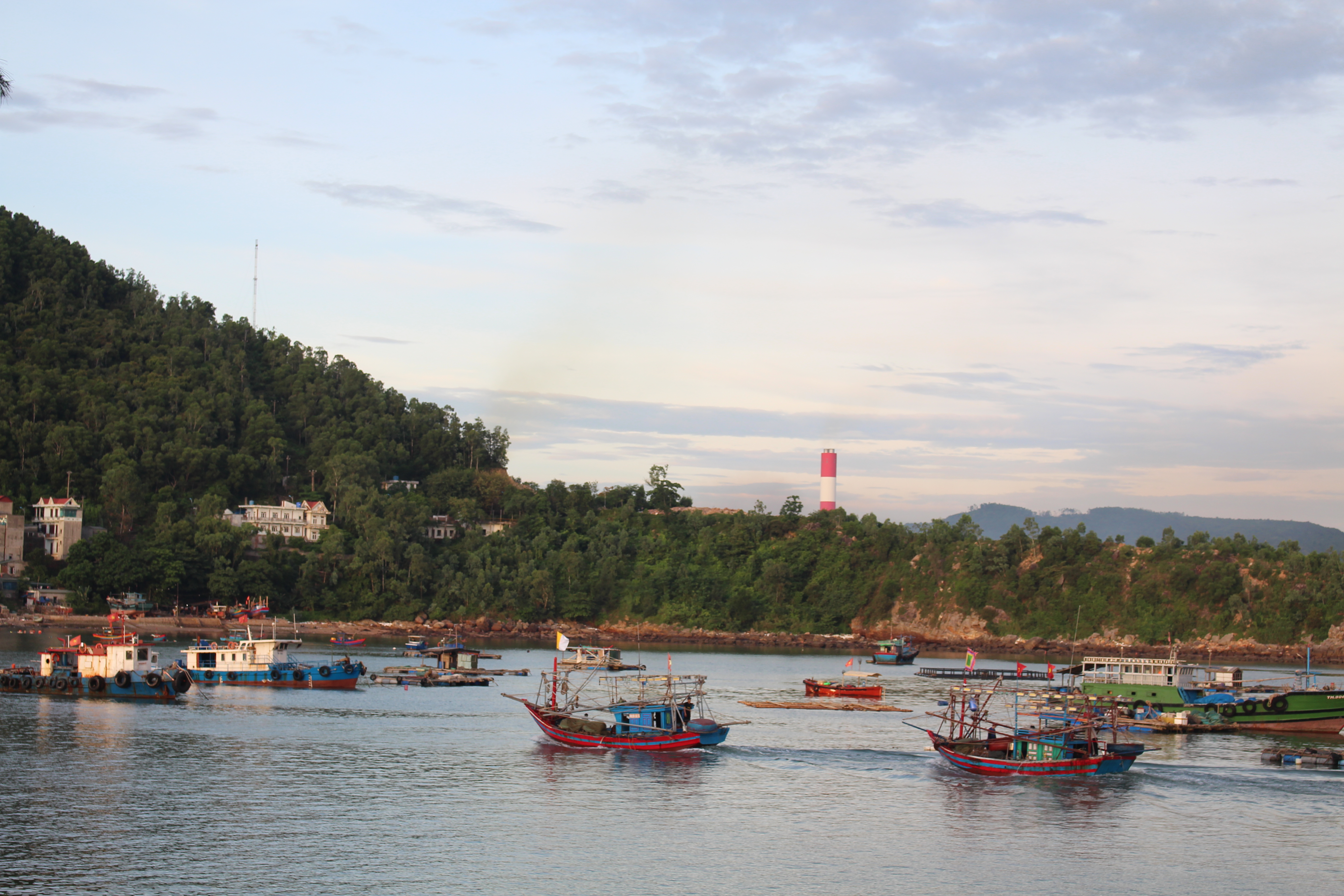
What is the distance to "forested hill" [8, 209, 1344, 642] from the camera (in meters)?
135

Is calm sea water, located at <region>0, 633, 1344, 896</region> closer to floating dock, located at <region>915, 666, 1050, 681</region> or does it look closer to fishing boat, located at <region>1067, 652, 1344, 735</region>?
fishing boat, located at <region>1067, 652, 1344, 735</region>

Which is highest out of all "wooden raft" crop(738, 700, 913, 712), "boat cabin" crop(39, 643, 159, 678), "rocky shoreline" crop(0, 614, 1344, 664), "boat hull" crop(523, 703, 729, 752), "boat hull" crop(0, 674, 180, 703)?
"boat cabin" crop(39, 643, 159, 678)

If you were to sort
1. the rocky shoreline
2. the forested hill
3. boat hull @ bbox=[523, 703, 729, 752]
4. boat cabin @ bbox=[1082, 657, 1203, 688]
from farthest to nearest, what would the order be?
the forested hill → the rocky shoreline → boat cabin @ bbox=[1082, 657, 1203, 688] → boat hull @ bbox=[523, 703, 729, 752]

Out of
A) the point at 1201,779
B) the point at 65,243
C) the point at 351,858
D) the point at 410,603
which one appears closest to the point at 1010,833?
the point at 1201,779

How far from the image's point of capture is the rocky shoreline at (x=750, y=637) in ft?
387

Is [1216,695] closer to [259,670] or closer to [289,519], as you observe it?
[259,670]

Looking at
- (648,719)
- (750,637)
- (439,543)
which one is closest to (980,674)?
(750,637)

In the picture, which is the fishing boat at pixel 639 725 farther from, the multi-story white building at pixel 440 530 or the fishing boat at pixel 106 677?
the multi-story white building at pixel 440 530

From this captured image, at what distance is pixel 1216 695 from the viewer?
6631 centimetres

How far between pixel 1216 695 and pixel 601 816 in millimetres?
43272

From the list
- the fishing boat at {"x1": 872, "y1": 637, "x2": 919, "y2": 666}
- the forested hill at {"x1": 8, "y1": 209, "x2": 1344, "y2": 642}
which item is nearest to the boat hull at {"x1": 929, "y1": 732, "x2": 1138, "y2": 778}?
the fishing boat at {"x1": 872, "y1": 637, "x2": 919, "y2": 666}

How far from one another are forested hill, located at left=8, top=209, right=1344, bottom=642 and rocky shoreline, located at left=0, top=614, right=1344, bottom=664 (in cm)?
190

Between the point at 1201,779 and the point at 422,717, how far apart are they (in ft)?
116

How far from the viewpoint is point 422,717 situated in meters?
60.2
